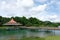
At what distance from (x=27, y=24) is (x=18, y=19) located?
7.41 m

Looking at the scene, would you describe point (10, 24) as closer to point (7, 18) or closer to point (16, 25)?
point (16, 25)

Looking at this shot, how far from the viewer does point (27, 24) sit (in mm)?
87750

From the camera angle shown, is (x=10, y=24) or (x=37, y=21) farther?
(x=37, y=21)

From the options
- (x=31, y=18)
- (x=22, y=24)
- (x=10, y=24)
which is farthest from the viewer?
(x=31, y=18)

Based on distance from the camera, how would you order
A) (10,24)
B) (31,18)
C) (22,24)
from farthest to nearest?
(31,18) < (22,24) < (10,24)

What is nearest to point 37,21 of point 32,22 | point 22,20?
point 32,22

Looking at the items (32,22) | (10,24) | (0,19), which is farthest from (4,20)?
(32,22)

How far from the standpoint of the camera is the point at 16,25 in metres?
83.4

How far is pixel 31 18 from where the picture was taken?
9694 centimetres

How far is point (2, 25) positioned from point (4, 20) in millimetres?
4798

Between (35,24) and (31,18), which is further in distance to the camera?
(31,18)

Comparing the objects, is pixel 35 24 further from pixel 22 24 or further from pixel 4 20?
pixel 4 20

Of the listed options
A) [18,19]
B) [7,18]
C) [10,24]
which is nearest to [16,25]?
[10,24]

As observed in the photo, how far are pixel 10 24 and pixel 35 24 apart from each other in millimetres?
14015
